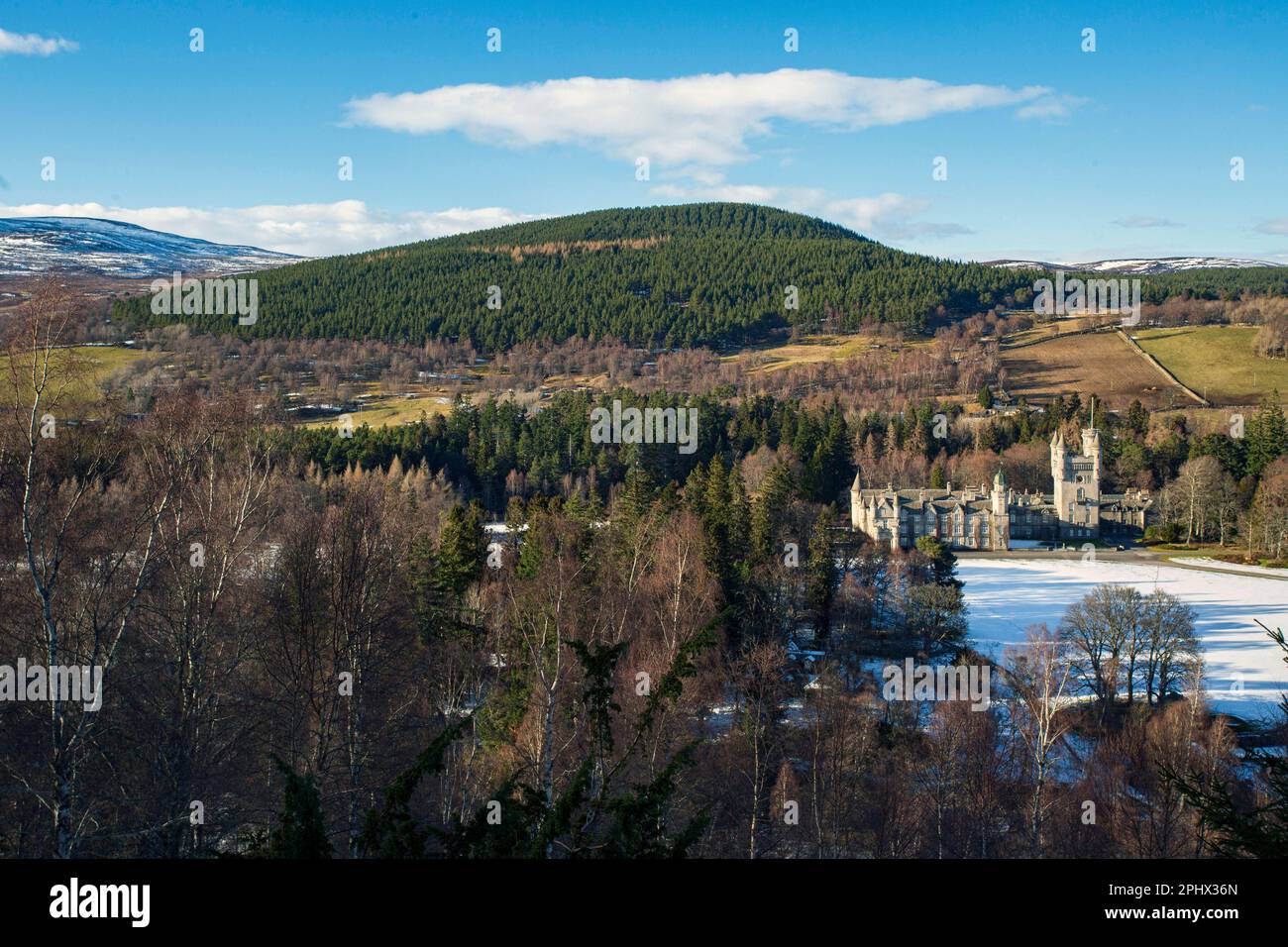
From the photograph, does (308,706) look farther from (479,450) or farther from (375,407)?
(375,407)

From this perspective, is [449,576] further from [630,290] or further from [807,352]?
[630,290]

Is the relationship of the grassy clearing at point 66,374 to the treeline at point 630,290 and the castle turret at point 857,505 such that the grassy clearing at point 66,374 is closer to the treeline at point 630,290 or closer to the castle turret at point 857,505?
the castle turret at point 857,505

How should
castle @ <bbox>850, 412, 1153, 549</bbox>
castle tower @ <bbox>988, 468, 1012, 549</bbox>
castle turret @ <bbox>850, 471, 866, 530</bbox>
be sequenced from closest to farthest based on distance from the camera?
1. castle @ <bbox>850, 412, 1153, 549</bbox>
2. castle turret @ <bbox>850, 471, 866, 530</bbox>
3. castle tower @ <bbox>988, 468, 1012, 549</bbox>

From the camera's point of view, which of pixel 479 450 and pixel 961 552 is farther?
pixel 479 450

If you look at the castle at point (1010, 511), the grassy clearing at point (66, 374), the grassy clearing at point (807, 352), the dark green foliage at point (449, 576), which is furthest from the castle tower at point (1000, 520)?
the grassy clearing at point (66, 374)

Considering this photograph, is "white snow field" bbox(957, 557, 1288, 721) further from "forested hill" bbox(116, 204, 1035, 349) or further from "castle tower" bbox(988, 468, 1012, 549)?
"forested hill" bbox(116, 204, 1035, 349)

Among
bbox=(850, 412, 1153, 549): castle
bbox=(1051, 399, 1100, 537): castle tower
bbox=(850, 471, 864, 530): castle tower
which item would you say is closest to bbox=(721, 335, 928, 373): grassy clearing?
bbox=(850, 412, 1153, 549): castle
